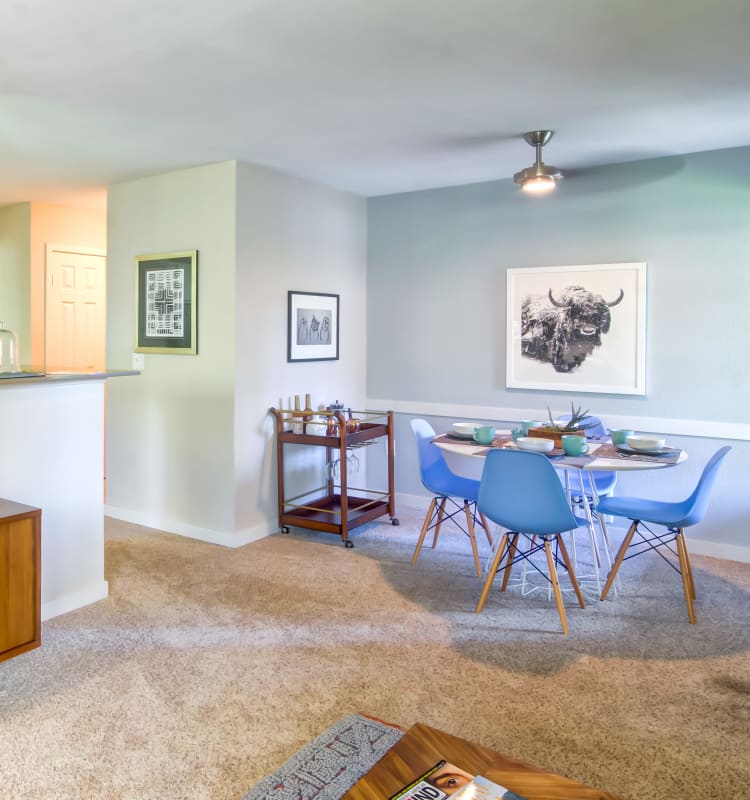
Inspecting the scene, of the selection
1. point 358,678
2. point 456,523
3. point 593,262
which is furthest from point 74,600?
point 593,262

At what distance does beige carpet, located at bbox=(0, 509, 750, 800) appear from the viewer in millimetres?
2068

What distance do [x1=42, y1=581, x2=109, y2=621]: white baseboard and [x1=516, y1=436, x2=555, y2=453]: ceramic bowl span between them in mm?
2206

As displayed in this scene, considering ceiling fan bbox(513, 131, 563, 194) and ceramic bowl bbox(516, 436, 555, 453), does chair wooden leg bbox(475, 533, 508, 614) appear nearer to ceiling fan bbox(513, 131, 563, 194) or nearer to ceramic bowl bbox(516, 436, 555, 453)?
ceramic bowl bbox(516, 436, 555, 453)

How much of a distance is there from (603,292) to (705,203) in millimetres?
765

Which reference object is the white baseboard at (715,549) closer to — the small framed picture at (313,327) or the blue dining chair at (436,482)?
the blue dining chair at (436,482)

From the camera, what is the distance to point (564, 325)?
14.7ft

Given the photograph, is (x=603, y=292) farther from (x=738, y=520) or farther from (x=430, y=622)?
(x=430, y=622)

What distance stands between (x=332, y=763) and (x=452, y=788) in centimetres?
72

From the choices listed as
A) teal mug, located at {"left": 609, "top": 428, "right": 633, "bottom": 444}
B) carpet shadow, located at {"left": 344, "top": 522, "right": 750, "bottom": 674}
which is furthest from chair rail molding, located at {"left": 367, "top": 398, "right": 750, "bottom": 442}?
teal mug, located at {"left": 609, "top": 428, "right": 633, "bottom": 444}

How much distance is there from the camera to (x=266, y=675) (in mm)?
2604

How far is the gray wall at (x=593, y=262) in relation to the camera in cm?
399

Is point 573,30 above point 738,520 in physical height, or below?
above

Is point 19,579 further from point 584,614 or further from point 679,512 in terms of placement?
point 679,512

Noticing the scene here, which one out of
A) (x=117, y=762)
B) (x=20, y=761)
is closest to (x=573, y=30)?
(x=117, y=762)
